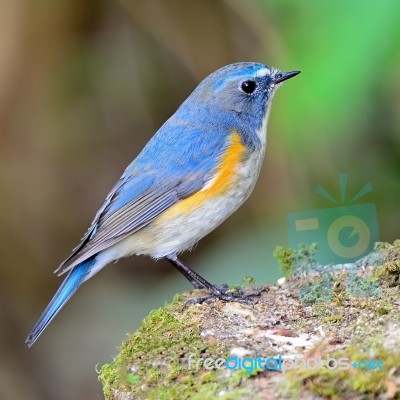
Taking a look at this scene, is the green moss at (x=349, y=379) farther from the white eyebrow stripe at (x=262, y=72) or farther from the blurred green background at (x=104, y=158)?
the blurred green background at (x=104, y=158)

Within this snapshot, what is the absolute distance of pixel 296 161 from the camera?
5477mm

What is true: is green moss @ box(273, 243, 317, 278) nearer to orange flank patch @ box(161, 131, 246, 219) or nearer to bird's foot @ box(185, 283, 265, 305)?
bird's foot @ box(185, 283, 265, 305)

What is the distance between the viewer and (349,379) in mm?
2582

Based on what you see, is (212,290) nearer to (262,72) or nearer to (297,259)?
(297,259)

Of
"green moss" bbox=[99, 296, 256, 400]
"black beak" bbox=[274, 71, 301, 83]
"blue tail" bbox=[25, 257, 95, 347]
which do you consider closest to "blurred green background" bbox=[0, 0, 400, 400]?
"black beak" bbox=[274, 71, 301, 83]

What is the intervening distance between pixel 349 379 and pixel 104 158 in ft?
14.2

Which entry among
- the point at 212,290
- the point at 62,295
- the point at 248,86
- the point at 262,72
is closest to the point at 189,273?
the point at 212,290

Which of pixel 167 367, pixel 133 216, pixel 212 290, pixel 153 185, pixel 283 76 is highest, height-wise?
pixel 283 76

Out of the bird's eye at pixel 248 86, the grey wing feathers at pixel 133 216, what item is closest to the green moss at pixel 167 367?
the grey wing feathers at pixel 133 216

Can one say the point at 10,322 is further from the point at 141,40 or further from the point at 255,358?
the point at 255,358

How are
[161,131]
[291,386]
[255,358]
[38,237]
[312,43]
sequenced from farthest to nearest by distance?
[38,237] < [312,43] < [161,131] < [255,358] < [291,386]

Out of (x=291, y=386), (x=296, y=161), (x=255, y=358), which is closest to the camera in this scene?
(x=291, y=386)

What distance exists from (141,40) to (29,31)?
0.90 m

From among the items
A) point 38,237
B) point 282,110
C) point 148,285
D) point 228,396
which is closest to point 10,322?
point 38,237
